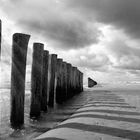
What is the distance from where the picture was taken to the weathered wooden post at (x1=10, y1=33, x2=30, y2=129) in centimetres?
634

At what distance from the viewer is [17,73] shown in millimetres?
6348

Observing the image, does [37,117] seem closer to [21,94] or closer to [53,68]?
[21,94]

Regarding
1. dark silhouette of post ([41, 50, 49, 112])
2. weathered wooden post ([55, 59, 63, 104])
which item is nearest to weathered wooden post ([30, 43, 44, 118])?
dark silhouette of post ([41, 50, 49, 112])

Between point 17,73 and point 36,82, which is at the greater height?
point 17,73

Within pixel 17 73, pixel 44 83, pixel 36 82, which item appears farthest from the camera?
pixel 44 83

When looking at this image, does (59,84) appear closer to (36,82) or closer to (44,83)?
(44,83)

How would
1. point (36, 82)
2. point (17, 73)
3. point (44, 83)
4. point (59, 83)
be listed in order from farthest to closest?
point (59, 83), point (44, 83), point (36, 82), point (17, 73)

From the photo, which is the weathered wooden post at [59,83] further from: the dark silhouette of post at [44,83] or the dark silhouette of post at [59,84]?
the dark silhouette of post at [44,83]

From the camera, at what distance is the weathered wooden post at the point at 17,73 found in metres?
6.34

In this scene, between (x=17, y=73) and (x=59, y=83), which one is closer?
(x=17, y=73)

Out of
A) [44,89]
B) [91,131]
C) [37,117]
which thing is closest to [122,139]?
[91,131]

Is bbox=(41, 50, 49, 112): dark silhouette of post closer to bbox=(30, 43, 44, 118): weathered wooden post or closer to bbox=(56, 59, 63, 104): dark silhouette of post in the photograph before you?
bbox=(30, 43, 44, 118): weathered wooden post

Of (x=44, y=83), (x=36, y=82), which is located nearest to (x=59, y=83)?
(x=44, y=83)

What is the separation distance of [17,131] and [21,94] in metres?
0.85
